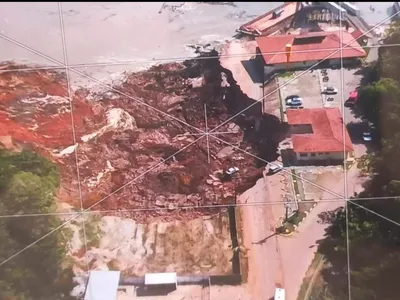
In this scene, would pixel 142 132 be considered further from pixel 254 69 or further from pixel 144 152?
pixel 254 69

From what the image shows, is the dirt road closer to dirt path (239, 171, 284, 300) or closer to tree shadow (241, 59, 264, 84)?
dirt path (239, 171, 284, 300)

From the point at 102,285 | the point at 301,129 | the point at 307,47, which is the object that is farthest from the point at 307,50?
the point at 102,285

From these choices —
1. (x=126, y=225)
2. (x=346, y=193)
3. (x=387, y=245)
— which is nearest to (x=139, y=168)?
(x=126, y=225)

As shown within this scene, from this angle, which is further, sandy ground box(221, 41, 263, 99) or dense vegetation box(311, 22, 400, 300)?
sandy ground box(221, 41, 263, 99)

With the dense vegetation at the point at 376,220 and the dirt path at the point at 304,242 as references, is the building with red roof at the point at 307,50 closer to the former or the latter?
the dense vegetation at the point at 376,220

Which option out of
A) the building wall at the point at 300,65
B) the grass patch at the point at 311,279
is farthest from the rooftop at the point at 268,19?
the grass patch at the point at 311,279

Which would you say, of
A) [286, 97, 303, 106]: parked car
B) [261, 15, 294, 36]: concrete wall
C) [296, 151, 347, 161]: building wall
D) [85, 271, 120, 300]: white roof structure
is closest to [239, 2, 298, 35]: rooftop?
[261, 15, 294, 36]: concrete wall
